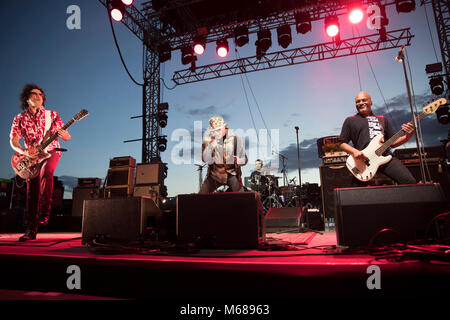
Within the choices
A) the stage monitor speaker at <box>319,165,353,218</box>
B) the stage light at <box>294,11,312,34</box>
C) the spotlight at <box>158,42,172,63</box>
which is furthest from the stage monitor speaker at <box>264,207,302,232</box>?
the spotlight at <box>158,42,172,63</box>

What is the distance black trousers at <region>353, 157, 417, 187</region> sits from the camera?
2.84 m

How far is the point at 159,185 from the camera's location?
7.98m

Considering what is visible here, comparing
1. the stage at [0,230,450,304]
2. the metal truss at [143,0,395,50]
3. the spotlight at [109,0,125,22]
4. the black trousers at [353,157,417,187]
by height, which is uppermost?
the metal truss at [143,0,395,50]

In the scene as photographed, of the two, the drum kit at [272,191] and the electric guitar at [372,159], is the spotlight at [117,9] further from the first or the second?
the drum kit at [272,191]

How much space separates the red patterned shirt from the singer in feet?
6.11

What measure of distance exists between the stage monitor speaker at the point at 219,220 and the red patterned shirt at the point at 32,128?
6.92ft

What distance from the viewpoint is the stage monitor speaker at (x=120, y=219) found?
2.22 metres

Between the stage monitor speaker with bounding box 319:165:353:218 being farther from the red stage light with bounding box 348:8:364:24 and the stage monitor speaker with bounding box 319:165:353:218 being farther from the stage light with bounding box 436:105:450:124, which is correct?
the stage light with bounding box 436:105:450:124

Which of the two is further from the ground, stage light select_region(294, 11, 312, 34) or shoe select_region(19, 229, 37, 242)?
stage light select_region(294, 11, 312, 34)

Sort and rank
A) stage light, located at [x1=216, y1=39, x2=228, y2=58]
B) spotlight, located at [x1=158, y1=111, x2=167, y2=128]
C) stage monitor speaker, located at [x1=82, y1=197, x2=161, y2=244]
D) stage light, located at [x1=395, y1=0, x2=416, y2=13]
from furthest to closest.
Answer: spotlight, located at [x1=158, y1=111, x2=167, y2=128] < stage light, located at [x1=216, y1=39, x2=228, y2=58] < stage light, located at [x1=395, y1=0, x2=416, y2=13] < stage monitor speaker, located at [x1=82, y1=197, x2=161, y2=244]

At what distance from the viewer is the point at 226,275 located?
1422mm

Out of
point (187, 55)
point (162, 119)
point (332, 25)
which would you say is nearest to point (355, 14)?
point (332, 25)

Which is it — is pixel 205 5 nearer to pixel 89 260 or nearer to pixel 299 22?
pixel 299 22
